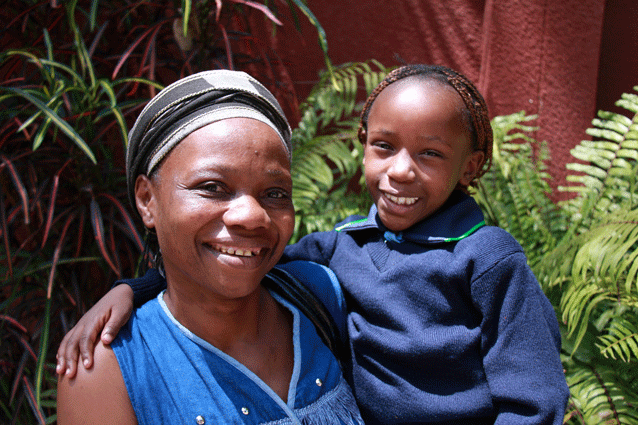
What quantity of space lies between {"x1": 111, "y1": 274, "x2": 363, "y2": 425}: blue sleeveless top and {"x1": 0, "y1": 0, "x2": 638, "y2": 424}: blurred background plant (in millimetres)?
980

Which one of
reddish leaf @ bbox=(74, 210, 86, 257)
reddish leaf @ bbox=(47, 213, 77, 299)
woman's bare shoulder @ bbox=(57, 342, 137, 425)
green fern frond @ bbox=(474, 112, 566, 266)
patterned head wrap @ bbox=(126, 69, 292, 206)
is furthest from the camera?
green fern frond @ bbox=(474, 112, 566, 266)

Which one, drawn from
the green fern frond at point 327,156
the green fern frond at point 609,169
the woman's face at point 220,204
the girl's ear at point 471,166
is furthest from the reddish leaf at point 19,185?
the green fern frond at point 609,169

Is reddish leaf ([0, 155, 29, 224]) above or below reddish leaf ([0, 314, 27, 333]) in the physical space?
above

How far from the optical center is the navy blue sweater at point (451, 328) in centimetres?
150

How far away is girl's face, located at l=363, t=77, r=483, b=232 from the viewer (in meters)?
1.68

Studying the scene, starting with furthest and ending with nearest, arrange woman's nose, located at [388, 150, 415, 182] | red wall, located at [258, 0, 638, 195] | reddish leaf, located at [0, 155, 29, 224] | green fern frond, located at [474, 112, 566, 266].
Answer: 1. red wall, located at [258, 0, 638, 195]
2. green fern frond, located at [474, 112, 566, 266]
3. reddish leaf, located at [0, 155, 29, 224]
4. woman's nose, located at [388, 150, 415, 182]

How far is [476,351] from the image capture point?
161 centimetres

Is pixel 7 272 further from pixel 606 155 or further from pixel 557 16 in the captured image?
pixel 557 16

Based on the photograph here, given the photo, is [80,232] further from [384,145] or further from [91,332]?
[384,145]

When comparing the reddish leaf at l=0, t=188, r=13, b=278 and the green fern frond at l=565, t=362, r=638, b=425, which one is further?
the green fern frond at l=565, t=362, r=638, b=425

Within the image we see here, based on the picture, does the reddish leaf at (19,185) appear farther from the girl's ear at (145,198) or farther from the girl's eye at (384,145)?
the girl's eye at (384,145)

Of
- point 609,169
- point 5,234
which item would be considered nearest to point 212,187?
point 5,234

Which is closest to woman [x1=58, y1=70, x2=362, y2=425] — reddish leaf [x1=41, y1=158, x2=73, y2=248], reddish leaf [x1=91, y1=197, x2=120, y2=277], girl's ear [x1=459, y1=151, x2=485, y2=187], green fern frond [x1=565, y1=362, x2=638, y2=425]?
girl's ear [x1=459, y1=151, x2=485, y2=187]

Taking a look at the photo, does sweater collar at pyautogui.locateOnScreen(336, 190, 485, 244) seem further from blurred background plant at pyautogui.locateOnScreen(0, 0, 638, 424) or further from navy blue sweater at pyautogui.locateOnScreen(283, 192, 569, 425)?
blurred background plant at pyautogui.locateOnScreen(0, 0, 638, 424)
